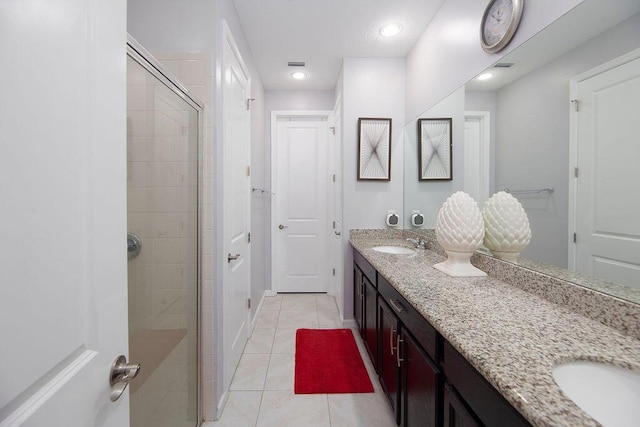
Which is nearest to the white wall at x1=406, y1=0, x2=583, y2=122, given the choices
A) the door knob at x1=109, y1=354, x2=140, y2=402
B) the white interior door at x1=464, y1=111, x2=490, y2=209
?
the white interior door at x1=464, y1=111, x2=490, y2=209

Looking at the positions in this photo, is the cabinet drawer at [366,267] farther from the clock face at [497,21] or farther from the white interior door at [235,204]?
the clock face at [497,21]

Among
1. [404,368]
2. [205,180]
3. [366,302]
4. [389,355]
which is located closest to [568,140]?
[404,368]

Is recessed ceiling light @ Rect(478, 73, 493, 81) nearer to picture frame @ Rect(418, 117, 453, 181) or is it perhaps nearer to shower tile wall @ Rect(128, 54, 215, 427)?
picture frame @ Rect(418, 117, 453, 181)

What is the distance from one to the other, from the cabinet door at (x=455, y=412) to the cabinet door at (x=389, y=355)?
0.46 meters

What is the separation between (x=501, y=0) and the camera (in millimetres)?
1271

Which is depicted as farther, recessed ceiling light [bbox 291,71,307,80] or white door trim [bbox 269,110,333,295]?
white door trim [bbox 269,110,333,295]

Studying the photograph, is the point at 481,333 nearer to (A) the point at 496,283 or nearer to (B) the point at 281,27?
(A) the point at 496,283

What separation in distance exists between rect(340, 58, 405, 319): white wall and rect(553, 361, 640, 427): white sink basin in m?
1.89

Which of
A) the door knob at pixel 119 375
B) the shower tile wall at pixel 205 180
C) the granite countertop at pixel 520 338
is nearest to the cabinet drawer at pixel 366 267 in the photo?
the granite countertop at pixel 520 338

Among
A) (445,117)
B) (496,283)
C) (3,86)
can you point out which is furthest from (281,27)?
(496,283)

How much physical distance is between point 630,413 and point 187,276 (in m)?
1.61

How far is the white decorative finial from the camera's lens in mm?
1184

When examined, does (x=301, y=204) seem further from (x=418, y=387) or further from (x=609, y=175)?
(x=609, y=175)

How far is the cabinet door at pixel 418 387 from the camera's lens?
2.93 ft
